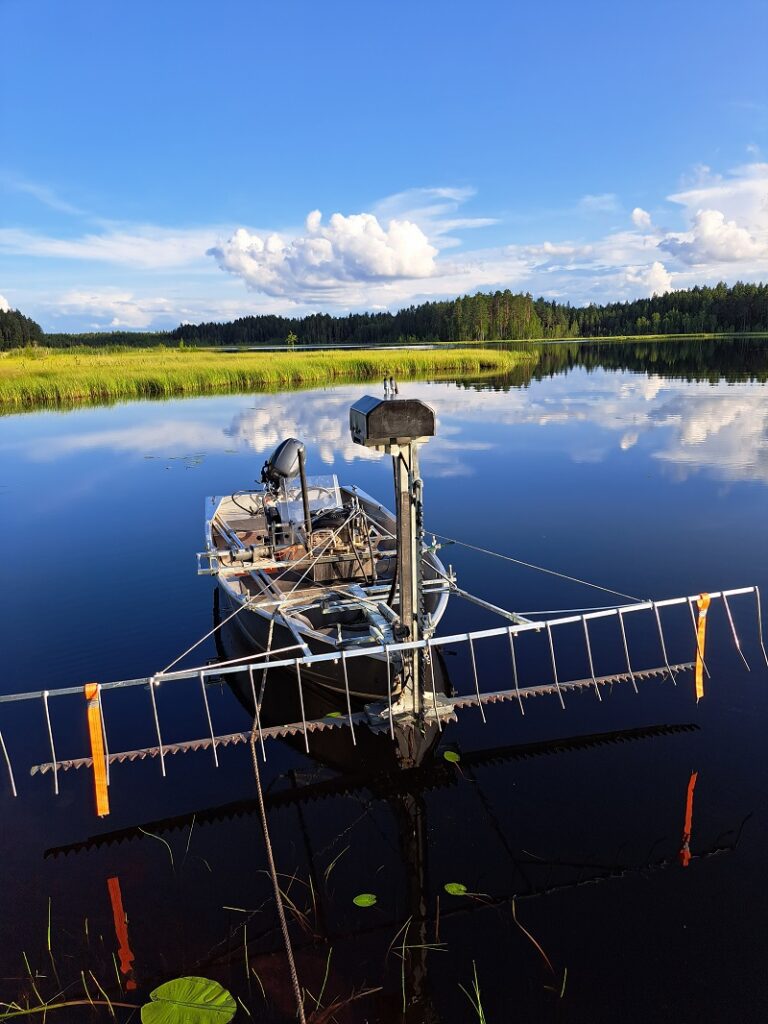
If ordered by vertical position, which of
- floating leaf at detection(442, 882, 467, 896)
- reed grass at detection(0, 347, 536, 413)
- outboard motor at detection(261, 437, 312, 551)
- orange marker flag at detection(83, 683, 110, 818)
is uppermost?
reed grass at detection(0, 347, 536, 413)

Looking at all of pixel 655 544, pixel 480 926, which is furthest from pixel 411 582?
pixel 655 544

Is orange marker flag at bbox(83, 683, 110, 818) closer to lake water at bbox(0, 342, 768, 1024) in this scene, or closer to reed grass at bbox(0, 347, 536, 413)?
lake water at bbox(0, 342, 768, 1024)

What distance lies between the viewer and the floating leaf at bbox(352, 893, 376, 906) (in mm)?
5715

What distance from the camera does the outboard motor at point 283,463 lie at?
12.9 m

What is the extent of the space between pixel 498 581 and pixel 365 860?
24.9ft

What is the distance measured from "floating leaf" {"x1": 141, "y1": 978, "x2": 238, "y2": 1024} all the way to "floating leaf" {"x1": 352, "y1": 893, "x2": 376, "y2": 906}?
129 centimetres

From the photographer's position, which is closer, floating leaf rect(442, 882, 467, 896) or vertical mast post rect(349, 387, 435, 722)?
floating leaf rect(442, 882, 467, 896)

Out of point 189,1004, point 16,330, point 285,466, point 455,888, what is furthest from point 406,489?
point 16,330

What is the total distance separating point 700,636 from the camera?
7.98m

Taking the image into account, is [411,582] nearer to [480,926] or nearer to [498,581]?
[480,926]

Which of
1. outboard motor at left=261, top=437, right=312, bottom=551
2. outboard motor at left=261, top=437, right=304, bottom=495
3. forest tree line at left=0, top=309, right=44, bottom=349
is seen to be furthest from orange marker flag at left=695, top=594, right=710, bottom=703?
forest tree line at left=0, top=309, right=44, bottom=349

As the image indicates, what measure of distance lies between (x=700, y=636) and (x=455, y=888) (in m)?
4.41

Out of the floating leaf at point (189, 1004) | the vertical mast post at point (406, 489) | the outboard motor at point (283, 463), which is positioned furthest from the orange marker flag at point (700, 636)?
the outboard motor at point (283, 463)

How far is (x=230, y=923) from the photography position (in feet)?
18.1
